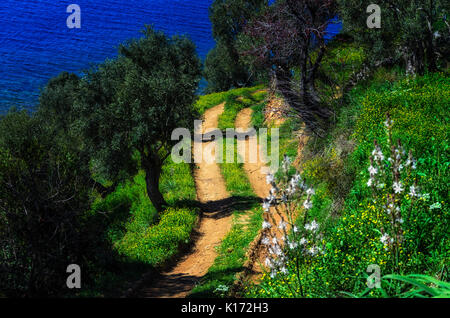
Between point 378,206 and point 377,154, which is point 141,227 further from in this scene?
point 377,154

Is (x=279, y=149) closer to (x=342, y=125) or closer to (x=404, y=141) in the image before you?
(x=342, y=125)

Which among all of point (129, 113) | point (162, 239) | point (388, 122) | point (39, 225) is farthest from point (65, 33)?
point (388, 122)

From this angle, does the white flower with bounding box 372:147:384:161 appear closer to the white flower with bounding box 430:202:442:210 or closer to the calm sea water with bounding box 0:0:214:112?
the white flower with bounding box 430:202:442:210

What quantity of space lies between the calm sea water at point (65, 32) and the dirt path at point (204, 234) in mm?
41871

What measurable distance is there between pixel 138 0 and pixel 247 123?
82956 mm

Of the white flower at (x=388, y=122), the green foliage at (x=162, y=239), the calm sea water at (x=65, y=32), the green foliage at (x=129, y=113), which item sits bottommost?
the green foliage at (x=162, y=239)

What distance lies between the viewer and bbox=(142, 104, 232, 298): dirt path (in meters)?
12.9

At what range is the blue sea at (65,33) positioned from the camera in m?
64.6

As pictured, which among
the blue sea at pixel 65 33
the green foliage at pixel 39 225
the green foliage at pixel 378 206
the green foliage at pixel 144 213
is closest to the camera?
the green foliage at pixel 378 206

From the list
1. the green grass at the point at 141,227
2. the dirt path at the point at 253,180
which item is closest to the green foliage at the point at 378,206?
the dirt path at the point at 253,180

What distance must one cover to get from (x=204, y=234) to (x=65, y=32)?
81.6 m

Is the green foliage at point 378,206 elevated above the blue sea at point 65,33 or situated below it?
below

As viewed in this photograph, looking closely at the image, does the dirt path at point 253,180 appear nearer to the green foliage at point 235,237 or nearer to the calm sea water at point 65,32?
the green foliage at point 235,237
